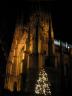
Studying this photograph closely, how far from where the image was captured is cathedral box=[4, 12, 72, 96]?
38.9m

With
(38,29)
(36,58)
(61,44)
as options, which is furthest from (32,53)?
(61,44)

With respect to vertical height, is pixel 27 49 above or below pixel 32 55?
above

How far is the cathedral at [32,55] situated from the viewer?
3891 centimetres

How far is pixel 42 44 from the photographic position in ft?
142

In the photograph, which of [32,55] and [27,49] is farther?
[27,49]

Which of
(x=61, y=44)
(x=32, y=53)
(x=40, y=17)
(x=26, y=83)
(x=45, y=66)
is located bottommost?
(x=26, y=83)

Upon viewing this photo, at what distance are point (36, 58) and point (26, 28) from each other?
32.0 ft

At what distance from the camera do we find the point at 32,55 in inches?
1593

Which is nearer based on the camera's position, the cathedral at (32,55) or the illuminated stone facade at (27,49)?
the cathedral at (32,55)

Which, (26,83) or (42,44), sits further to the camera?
(42,44)

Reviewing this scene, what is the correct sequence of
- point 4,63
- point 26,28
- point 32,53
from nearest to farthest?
1. point 32,53
2. point 4,63
3. point 26,28

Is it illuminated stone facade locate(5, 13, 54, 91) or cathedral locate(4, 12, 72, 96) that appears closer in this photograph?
cathedral locate(4, 12, 72, 96)

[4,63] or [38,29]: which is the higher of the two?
[38,29]

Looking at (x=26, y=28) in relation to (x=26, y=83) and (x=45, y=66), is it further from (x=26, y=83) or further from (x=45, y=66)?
(x=26, y=83)
